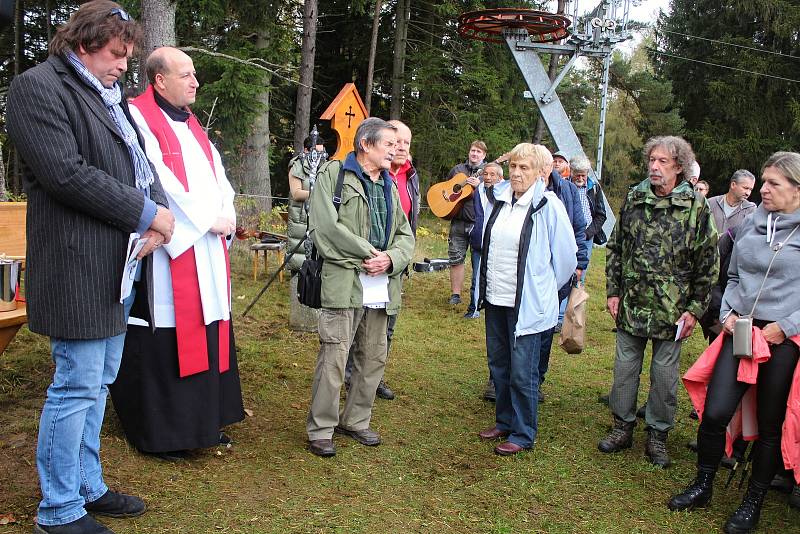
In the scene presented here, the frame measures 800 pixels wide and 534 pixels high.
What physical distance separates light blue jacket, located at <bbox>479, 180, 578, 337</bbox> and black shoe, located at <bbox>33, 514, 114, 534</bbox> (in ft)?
8.30

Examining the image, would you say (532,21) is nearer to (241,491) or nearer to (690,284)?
(690,284)

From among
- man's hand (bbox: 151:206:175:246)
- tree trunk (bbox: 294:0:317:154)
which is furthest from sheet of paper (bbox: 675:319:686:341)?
tree trunk (bbox: 294:0:317:154)

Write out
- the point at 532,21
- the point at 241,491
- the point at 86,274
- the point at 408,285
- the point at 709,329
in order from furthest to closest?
the point at 532,21 < the point at 408,285 < the point at 709,329 < the point at 241,491 < the point at 86,274

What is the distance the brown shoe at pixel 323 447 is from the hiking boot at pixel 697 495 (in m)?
1.93

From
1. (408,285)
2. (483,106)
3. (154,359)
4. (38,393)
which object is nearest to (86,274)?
(154,359)

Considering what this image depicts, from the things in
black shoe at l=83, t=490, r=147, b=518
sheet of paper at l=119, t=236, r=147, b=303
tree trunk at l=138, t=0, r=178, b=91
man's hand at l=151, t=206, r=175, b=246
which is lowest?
black shoe at l=83, t=490, r=147, b=518

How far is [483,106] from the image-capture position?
59.6 feet

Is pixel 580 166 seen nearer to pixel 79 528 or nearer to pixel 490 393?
pixel 490 393

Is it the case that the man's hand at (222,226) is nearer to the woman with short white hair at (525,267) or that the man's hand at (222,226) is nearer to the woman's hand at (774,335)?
the woman with short white hair at (525,267)

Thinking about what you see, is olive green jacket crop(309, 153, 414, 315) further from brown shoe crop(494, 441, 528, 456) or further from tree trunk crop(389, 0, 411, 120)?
tree trunk crop(389, 0, 411, 120)

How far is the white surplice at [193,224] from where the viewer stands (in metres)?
3.60

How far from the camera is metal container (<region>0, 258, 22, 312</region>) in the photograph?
3949 mm

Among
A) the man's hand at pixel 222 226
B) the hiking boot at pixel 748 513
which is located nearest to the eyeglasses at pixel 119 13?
the man's hand at pixel 222 226

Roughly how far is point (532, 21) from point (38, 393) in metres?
9.89
